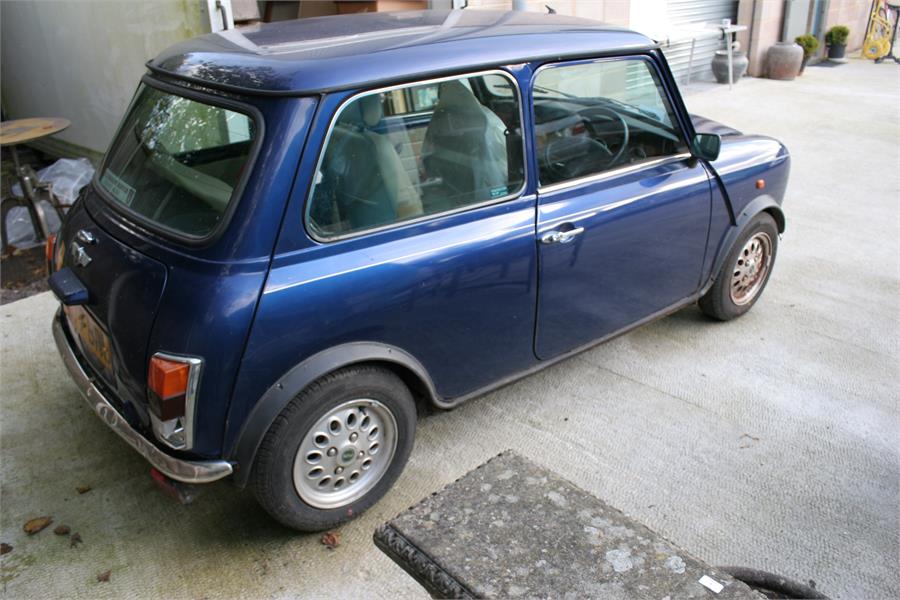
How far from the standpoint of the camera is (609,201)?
350cm

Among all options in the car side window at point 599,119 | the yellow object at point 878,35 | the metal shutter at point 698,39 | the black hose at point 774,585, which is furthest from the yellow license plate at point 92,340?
the yellow object at point 878,35

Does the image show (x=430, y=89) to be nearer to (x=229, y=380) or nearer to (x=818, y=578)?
(x=229, y=380)

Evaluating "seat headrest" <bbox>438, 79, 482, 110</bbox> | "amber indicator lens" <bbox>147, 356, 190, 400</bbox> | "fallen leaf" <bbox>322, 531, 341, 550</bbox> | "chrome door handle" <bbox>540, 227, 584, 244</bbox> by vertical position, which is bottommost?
"fallen leaf" <bbox>322, 531, 341, 550</bbox>

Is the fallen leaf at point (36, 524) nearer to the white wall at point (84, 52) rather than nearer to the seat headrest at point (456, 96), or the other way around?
the seat headrest at point (456, 96)

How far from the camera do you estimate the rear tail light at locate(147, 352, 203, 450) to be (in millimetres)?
2512

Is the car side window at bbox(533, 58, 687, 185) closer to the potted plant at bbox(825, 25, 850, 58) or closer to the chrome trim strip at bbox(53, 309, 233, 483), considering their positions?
the chrome trim strip at bbox(53, 309, 233, 483)

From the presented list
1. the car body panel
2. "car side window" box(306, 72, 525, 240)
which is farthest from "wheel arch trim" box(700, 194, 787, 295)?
"car side window" box(306, 72, 525, 240)

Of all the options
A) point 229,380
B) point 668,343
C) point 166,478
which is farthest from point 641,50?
point 166,478

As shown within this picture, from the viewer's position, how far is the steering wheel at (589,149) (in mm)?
3407

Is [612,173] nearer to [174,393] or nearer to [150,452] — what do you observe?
[174,393]

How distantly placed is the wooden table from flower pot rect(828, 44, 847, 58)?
12.6 meters

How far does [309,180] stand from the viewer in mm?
2688

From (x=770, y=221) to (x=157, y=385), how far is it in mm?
3422

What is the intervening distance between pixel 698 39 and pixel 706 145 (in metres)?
8.57
